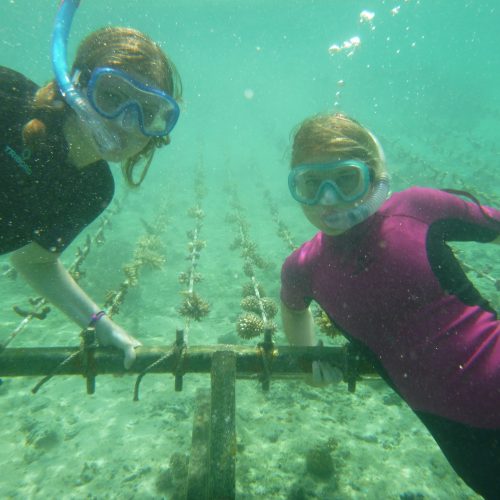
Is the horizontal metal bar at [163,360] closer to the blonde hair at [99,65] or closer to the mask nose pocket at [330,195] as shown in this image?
the mask nose pocket at [330,195]

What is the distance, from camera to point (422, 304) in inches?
79.3

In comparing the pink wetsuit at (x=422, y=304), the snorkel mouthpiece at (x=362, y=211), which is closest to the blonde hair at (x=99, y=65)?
the snorkel mouthpiece at (x=362, y=211)

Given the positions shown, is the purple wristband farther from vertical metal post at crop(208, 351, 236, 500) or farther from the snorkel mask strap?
the snorkel mask strap

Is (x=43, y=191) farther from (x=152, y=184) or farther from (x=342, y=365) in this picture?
(x=152, y=184)

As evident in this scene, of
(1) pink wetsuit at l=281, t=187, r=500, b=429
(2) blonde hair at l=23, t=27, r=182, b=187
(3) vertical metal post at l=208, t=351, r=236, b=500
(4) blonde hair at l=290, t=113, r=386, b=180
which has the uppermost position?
(2) blonde hair at l=23, t=27, r=182, b=187

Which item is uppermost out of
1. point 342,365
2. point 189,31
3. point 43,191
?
point 189,31

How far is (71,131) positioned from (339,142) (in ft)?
6.49

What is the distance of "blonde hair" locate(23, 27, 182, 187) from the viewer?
226cm

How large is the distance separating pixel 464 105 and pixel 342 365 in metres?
54.7

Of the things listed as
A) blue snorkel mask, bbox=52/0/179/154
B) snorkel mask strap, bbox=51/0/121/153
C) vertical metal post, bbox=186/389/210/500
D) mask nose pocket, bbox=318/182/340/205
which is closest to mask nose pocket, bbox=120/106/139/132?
blue snorkel mask, bbox=52/0/179/154

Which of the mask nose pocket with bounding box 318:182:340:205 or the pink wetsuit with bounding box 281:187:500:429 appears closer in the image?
the pink wetsuit with bounding box 281:187:500:429

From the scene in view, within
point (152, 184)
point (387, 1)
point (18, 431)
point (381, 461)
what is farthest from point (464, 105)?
point (18, 431)

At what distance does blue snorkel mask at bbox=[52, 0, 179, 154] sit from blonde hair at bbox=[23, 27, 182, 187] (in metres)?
0.08

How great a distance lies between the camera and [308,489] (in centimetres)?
482
